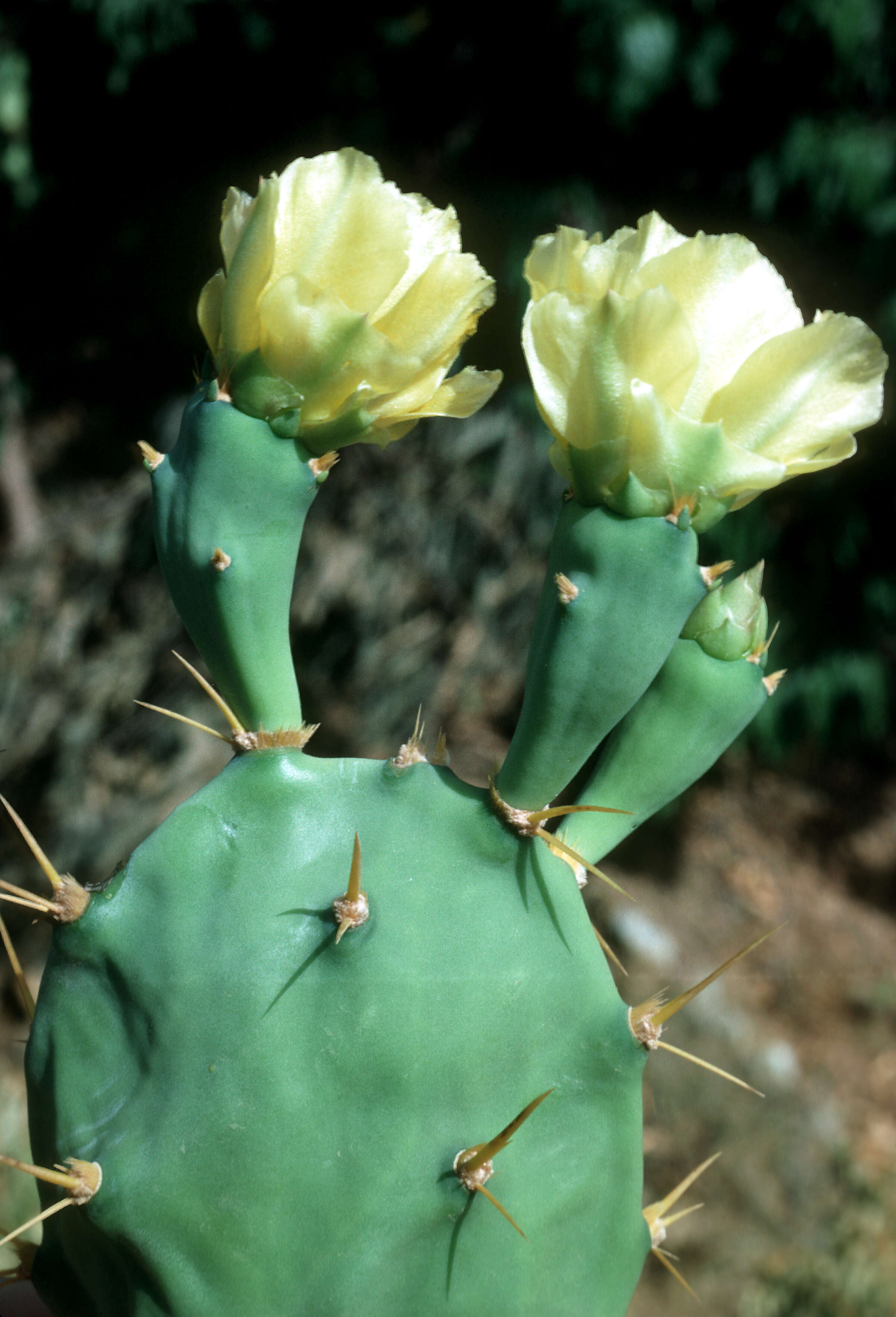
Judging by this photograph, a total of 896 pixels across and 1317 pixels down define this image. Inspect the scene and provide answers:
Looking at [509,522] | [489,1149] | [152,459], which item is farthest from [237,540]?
[509,522]

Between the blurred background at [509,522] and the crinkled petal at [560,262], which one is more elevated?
the crinkled petal at [560,262]

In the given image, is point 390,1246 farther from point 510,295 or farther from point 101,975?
point 510,295

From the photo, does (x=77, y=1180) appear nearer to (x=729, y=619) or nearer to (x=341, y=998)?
(x=341, y=998)

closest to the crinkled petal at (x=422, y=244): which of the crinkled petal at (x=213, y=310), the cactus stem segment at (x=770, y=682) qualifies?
the crinkled petal at (x=213, y=310)

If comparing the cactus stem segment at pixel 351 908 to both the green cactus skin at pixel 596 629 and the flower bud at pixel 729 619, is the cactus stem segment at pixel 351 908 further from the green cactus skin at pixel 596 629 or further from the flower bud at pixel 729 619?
the flower bud at pixel 729 619

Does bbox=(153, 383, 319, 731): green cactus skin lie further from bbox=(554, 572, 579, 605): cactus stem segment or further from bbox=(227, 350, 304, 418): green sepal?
bbox=(554, 572, 579, 605): cactus stem segment

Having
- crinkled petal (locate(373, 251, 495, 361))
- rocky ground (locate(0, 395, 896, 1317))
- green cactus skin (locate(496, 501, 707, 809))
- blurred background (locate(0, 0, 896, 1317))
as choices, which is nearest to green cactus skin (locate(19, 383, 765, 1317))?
green cactus skin (locate(496, 501, 707, 809))

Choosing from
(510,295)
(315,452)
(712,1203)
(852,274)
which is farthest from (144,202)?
(712,1203)
